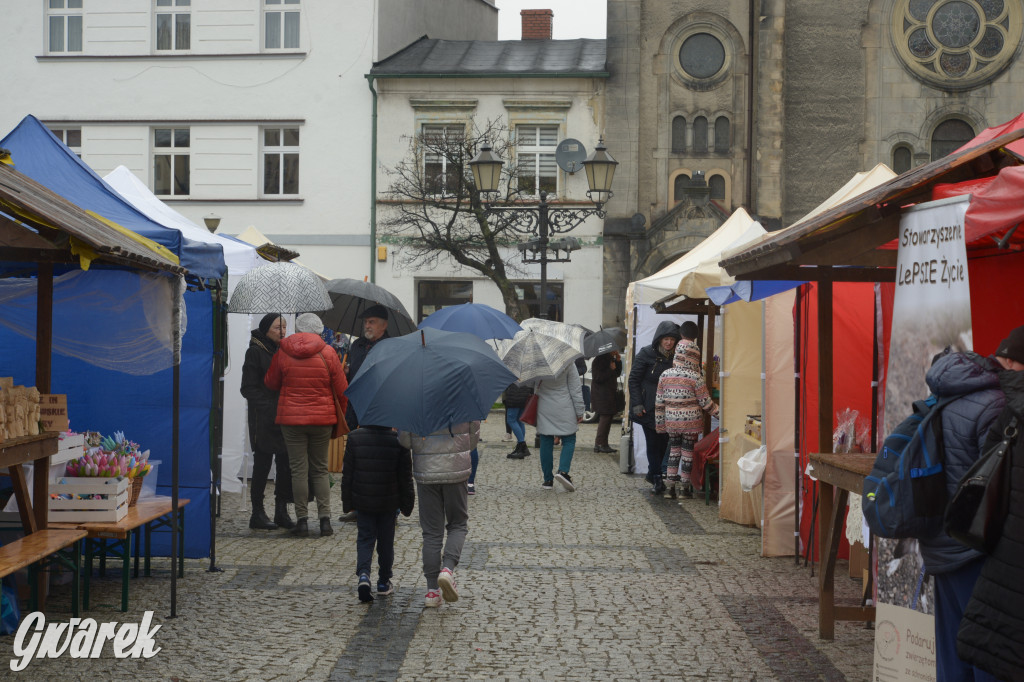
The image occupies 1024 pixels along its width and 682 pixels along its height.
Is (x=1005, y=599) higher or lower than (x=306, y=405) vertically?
lower

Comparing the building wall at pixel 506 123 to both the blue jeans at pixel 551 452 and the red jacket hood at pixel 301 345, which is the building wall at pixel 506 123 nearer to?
the blue jeans at pixel 551 452

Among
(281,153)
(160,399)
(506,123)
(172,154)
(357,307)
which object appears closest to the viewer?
(160,399)

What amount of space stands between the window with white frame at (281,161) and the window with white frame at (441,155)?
3420 mm

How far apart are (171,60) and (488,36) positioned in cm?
1371

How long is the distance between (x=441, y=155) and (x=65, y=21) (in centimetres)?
1096

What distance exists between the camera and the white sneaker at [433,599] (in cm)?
759

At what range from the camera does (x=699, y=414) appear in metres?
12.9

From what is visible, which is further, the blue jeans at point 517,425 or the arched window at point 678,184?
the arched window at point 678,184

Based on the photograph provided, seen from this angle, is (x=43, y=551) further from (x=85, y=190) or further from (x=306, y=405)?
(x=306, y=405)

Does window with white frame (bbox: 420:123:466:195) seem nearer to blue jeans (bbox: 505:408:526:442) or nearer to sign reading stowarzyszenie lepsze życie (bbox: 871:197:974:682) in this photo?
blue jeans (bbox: 505:408:526:442)

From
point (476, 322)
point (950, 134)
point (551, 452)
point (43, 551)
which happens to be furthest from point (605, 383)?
point (950, 134)

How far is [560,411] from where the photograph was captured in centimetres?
1344

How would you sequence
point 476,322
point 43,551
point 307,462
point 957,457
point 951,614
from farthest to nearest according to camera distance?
point 476,322, point 307,462, point 43,551, point 951,614, point 957,457

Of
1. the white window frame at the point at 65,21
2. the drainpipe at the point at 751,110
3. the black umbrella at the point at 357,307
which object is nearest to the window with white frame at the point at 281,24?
the white window frame at the point at 65,21
